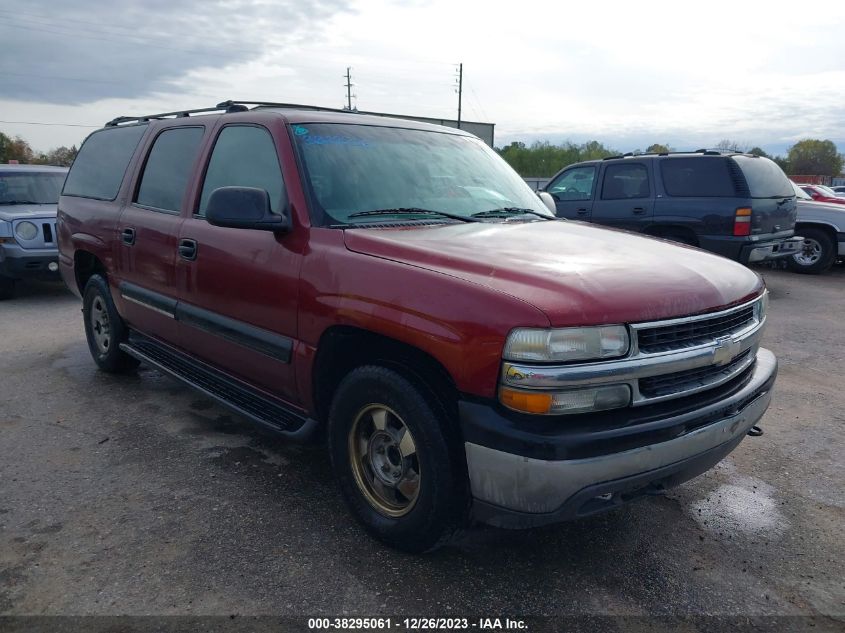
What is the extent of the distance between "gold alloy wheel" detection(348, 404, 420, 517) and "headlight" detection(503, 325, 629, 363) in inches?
25.3

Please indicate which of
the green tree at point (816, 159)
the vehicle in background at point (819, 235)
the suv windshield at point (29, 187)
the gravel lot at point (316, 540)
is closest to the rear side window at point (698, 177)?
the vehicle in background at point (819, 235)

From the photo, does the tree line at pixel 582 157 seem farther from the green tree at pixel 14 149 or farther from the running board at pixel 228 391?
the running board at pixel 228 391

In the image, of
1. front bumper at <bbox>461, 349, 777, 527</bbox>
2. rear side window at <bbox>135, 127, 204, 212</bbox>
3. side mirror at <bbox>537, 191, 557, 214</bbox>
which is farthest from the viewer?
side mirror at <bbox>537, 191, 557, 214</bbox>

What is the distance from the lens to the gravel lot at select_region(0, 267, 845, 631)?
2611 mm

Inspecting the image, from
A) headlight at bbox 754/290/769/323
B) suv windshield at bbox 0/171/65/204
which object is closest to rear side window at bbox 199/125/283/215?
headlight at bbox 754/290/769/323

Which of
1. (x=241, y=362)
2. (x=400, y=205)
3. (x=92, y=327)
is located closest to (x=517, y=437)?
(x=400, y=205)

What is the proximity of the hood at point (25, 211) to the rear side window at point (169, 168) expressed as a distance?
5273mm

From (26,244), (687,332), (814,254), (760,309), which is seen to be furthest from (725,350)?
(814,254)

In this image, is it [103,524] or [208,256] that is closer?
[103,524]

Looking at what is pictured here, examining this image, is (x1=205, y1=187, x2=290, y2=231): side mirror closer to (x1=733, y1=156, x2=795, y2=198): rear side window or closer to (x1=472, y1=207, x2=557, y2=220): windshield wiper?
(x1=472, y1=207, x2=557, y2=220): windshield wiper

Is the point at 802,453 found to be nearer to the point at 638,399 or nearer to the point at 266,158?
the point at 638,399

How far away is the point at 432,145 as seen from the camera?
3.88 metres

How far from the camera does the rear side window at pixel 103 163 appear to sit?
4.99 metres

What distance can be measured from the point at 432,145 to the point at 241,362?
165 cm
